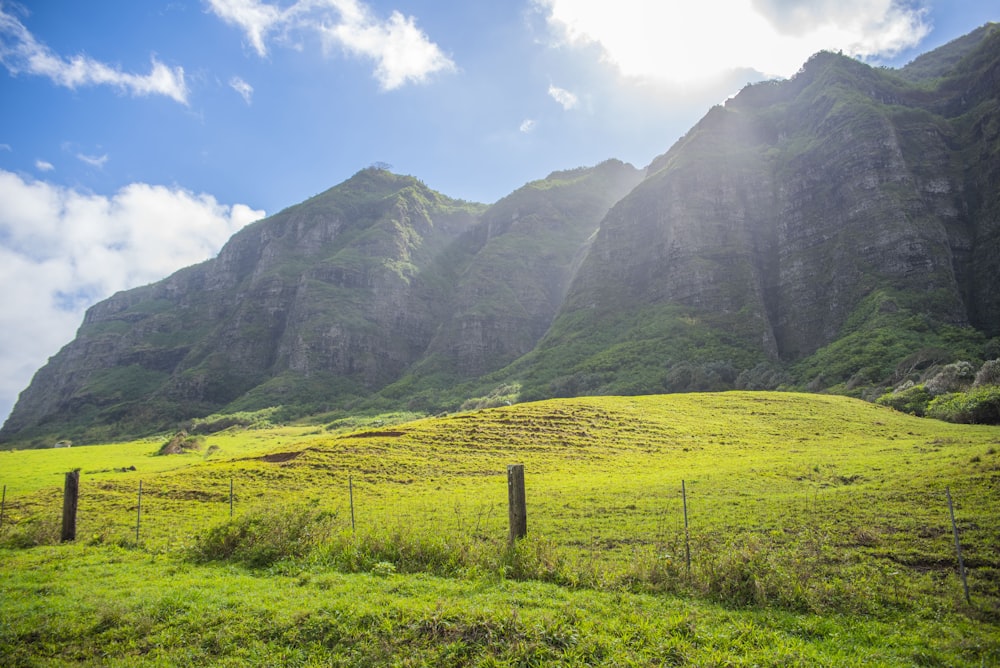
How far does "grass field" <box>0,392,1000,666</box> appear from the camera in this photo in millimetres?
9555

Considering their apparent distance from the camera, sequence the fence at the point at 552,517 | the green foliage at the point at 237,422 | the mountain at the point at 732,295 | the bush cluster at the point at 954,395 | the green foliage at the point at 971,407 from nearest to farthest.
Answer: the fence at the point at 552,517, the green foliage at the point at 971,407, the bush cluster at the point at 954,395, the mountain at the point at 732,295, the green foliage at the point at 237,422

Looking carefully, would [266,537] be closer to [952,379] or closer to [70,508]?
[70,508]

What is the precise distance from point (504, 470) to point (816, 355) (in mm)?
81474

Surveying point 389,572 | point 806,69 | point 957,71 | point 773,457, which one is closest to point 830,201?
point 957,71

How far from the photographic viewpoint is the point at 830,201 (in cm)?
11838

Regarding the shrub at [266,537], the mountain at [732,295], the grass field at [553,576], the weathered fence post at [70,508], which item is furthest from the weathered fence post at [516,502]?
the mountain at [732,295]

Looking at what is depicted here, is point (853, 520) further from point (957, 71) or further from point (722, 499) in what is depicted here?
point (957, 71)

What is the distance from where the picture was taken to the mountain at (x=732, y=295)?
92938mm

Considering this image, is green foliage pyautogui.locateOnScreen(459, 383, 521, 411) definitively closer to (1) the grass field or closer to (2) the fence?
(2) the fence

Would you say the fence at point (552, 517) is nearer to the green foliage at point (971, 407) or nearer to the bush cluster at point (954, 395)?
the green foliage at point (971, 407)

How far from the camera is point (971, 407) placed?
43719 millimetres

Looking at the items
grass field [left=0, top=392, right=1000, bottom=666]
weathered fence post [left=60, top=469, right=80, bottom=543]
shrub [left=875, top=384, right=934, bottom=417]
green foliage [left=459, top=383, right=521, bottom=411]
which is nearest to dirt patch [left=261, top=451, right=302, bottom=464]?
grass field [left=0, top=392, right=1000, bottom=666]

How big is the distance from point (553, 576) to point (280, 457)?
38928mm

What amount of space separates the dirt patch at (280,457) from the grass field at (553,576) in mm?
12327
